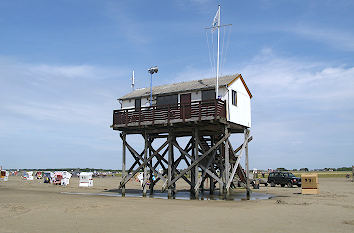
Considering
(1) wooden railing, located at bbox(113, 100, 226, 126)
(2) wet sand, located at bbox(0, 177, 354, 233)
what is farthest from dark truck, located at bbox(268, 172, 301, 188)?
(2) wet sand, located at bbox(0, 177, 354, 233)

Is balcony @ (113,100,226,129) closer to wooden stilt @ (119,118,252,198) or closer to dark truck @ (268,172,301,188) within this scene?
wooden stilt @ (119,118,252,198)

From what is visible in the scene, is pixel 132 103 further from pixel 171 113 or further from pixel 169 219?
pixel 169 219

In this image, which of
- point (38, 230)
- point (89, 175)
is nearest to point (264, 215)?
point (38, 230)

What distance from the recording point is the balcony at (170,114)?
22.3 metres

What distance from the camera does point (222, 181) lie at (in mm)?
23688

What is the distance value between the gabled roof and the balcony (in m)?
1.22

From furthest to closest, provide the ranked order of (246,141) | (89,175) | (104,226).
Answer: (89,175)
(246,141)
(104,226)

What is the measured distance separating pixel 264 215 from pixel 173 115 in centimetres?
1097

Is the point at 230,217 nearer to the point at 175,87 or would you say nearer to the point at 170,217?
the point at 170,217

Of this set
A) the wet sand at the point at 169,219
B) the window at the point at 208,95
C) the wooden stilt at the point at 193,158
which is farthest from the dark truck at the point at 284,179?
the wet sand at the point at 169,219

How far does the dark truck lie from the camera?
39.2 meters

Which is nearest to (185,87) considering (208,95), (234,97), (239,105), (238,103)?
(208,95)

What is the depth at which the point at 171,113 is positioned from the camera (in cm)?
2380

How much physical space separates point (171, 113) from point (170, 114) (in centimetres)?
10
